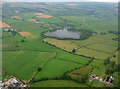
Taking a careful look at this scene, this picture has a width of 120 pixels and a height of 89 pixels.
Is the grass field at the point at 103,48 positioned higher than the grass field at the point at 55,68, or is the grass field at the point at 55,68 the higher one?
the grass field at the point at 103,48

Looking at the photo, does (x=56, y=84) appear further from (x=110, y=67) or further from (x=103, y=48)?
(x=103, y=48)

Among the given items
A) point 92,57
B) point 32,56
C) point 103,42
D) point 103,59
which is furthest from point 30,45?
point 103,42

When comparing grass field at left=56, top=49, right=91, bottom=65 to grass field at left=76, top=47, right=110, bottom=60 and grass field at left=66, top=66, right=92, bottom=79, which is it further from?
grass field at left=66, top=66, right=92, bottom=79

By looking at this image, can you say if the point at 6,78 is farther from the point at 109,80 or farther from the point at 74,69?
the point at 109,80

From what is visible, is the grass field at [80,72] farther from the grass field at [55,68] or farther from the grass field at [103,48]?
the grass field at [103,48]

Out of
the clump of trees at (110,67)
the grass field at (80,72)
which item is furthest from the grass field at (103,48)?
the grass field at (80,72)

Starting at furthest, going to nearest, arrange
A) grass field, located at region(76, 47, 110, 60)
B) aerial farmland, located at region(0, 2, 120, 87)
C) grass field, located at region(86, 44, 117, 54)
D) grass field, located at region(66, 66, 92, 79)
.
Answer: grass field, located at region(86, 44, 117, 54), grass field, located at region(76, 47, 110, 60), grass field, located at region(66, 66, 92, 79), aerial farmland, located at region(0, 2, 120, 87)

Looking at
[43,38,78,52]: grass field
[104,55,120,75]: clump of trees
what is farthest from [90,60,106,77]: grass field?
[43,38,78,52]: grass field

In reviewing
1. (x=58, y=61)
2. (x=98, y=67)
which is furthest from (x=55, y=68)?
(x=98, y=67)
